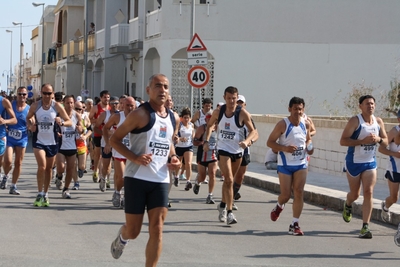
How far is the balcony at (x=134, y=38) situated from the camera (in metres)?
36.2

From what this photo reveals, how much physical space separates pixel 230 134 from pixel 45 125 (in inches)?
126

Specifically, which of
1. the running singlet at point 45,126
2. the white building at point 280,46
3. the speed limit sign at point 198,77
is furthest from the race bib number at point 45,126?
the white building at point 280,46

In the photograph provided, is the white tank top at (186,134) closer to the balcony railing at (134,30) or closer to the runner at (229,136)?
the runner at (229,136)

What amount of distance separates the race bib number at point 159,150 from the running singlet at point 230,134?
4589mm

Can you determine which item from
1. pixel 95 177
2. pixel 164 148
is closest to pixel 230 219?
pixel 164 148

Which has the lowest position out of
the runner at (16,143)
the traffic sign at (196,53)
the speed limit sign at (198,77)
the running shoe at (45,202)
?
the running shoe at (45,202)

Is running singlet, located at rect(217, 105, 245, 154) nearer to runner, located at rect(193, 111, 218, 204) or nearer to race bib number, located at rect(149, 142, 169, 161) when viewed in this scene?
runner, located at rect(193, 111, 218, 204)

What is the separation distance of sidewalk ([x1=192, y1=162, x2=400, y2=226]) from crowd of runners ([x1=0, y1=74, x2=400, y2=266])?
1.08m

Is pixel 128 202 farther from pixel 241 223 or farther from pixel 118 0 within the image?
pixel 118 0

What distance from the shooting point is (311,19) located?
3247 centimetres

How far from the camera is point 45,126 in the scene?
13.1 metres

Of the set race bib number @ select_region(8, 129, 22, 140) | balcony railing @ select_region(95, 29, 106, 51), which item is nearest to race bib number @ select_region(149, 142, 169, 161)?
race bib number @ select_region(8, 129, 22, 140)

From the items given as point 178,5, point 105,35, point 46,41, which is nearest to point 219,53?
point 178,5

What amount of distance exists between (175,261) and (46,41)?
2813 inches
